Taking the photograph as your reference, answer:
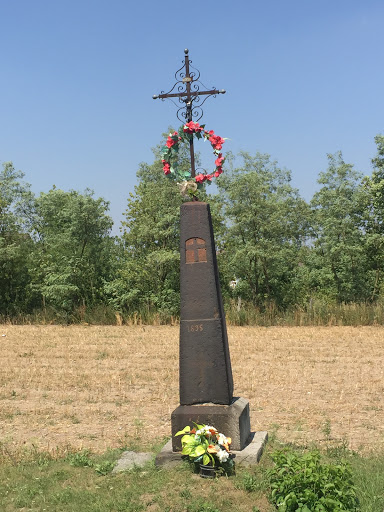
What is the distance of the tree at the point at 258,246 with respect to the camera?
2188 centimetres

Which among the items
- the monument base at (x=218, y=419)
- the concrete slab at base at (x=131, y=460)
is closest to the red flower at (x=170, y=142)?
the monument base at (x=218, y=419)

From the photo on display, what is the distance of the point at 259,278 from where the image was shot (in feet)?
76.8

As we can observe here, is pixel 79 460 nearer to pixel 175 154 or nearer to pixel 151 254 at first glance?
pixel 175 154

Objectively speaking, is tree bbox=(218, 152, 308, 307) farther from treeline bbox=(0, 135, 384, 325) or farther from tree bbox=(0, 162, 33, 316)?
tree bbox=(0, 162, 33, 316)

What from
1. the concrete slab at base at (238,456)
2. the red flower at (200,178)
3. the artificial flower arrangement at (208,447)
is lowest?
A: the concrete slab at base at (238,456)

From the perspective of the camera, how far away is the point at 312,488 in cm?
497

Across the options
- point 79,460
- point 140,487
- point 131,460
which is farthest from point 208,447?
point 79,460

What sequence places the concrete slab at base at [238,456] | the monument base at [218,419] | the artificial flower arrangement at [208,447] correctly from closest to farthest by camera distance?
the artificial flower arrangement at [208,447], the concrete slab at base at [238,456], the monument base at [218,419]

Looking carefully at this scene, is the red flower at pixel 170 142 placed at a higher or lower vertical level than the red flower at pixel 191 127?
lower

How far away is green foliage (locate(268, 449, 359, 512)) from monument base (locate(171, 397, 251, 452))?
1.15m

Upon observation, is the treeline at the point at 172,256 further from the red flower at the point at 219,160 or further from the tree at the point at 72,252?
the red flower at the point at 219,160

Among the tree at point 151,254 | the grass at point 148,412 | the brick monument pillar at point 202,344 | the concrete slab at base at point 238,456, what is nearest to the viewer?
the grass at point 148,412

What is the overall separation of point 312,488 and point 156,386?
6.01 m

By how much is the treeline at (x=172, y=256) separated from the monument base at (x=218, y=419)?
44.5 ft
